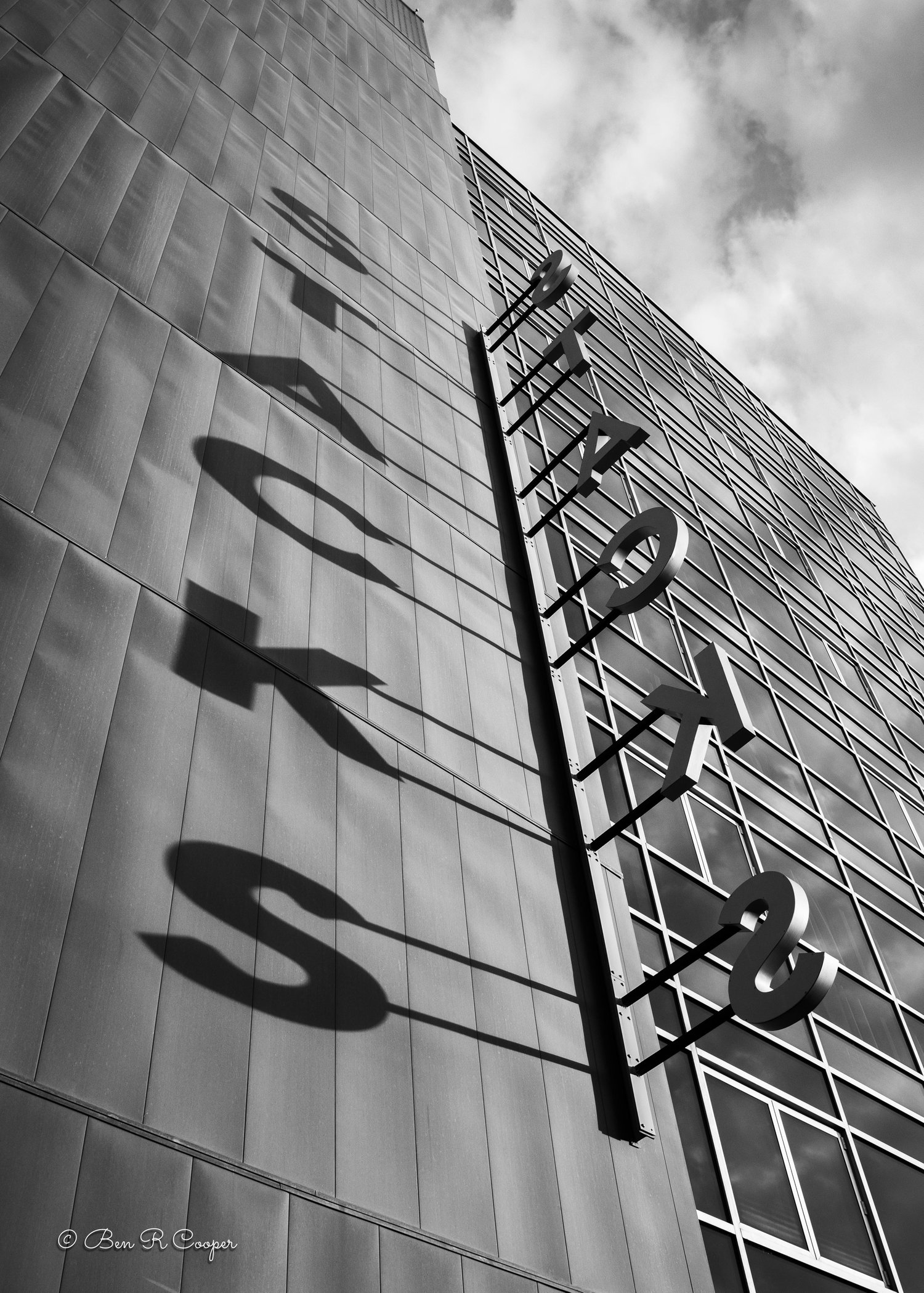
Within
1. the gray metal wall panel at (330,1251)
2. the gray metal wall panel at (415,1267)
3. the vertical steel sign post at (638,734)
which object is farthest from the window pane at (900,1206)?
the gray metal wall panel at (330,1251)

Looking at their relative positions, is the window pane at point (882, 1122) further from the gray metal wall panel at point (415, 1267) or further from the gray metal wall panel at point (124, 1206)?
the gray metal wall panel at point (124, 1206)

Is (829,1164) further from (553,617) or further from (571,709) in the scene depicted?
(553,617)

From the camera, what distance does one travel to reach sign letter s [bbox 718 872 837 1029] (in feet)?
25.5

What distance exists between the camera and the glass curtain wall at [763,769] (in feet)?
36.1

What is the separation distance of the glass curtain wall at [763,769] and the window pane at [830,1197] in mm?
31

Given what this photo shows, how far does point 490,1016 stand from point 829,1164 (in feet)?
20.1

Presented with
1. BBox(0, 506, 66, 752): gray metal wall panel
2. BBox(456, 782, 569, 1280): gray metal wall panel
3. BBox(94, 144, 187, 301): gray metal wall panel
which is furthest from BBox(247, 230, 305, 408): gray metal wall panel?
BBox(456, 782, 569, 1280): gray metal wall panel

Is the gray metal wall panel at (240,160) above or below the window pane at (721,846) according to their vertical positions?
above

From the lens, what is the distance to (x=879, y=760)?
76.7 feet

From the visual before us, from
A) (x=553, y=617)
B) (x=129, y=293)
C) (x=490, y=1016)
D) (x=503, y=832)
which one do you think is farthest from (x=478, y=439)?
(x=490, y=1016)

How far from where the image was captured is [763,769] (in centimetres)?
1825

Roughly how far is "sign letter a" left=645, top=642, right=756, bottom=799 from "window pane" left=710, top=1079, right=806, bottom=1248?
12.9ft

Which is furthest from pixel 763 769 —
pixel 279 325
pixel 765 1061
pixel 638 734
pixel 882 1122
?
pixel 279 325

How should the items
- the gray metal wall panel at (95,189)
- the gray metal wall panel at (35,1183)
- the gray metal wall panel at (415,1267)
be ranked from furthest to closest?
1. the gray metal wall panel at (95,189)
2. the gray metal wall panel at (415,1267)
3. the gray metal wall panel at (35,1183)
